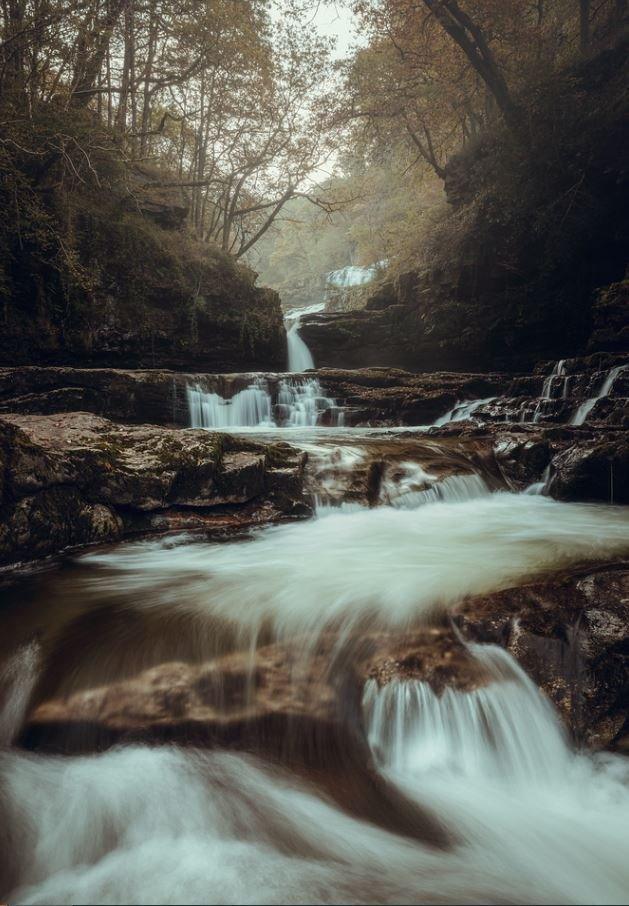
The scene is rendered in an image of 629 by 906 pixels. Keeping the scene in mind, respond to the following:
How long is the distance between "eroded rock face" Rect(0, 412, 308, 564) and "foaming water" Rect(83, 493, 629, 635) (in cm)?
34

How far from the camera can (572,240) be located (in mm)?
11828

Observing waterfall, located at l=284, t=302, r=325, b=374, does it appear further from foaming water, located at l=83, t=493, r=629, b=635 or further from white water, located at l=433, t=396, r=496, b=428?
foaming water, located at l=83, t=493, r=629, b=635

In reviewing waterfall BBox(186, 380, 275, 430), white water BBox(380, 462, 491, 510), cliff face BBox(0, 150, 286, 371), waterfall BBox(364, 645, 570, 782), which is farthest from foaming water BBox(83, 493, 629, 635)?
cliff face BBox(0, 150, 286, 371)

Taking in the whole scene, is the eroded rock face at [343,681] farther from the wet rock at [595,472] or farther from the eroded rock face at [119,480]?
the wet rock at [595,472]

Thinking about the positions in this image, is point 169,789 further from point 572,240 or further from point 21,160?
point 572,240

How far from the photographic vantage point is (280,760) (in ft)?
6.39

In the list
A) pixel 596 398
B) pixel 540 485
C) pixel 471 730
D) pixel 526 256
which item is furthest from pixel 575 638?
pixel 526 256

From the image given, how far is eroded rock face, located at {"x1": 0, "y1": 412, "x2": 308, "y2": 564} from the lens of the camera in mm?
3604

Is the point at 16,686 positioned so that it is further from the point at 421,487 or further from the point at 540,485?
the point at 540,485

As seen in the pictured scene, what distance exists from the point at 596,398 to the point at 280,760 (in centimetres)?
869

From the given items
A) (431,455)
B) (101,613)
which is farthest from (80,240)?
(101,613)

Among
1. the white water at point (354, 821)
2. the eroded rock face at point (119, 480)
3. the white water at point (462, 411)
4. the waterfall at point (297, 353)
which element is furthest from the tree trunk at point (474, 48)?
the white water at point (354, 821)

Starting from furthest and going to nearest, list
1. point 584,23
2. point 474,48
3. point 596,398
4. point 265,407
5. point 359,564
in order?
point 584,23
point 474,48
point 265,407
point 596,398
point 359,564

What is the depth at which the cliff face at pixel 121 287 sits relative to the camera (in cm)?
939
